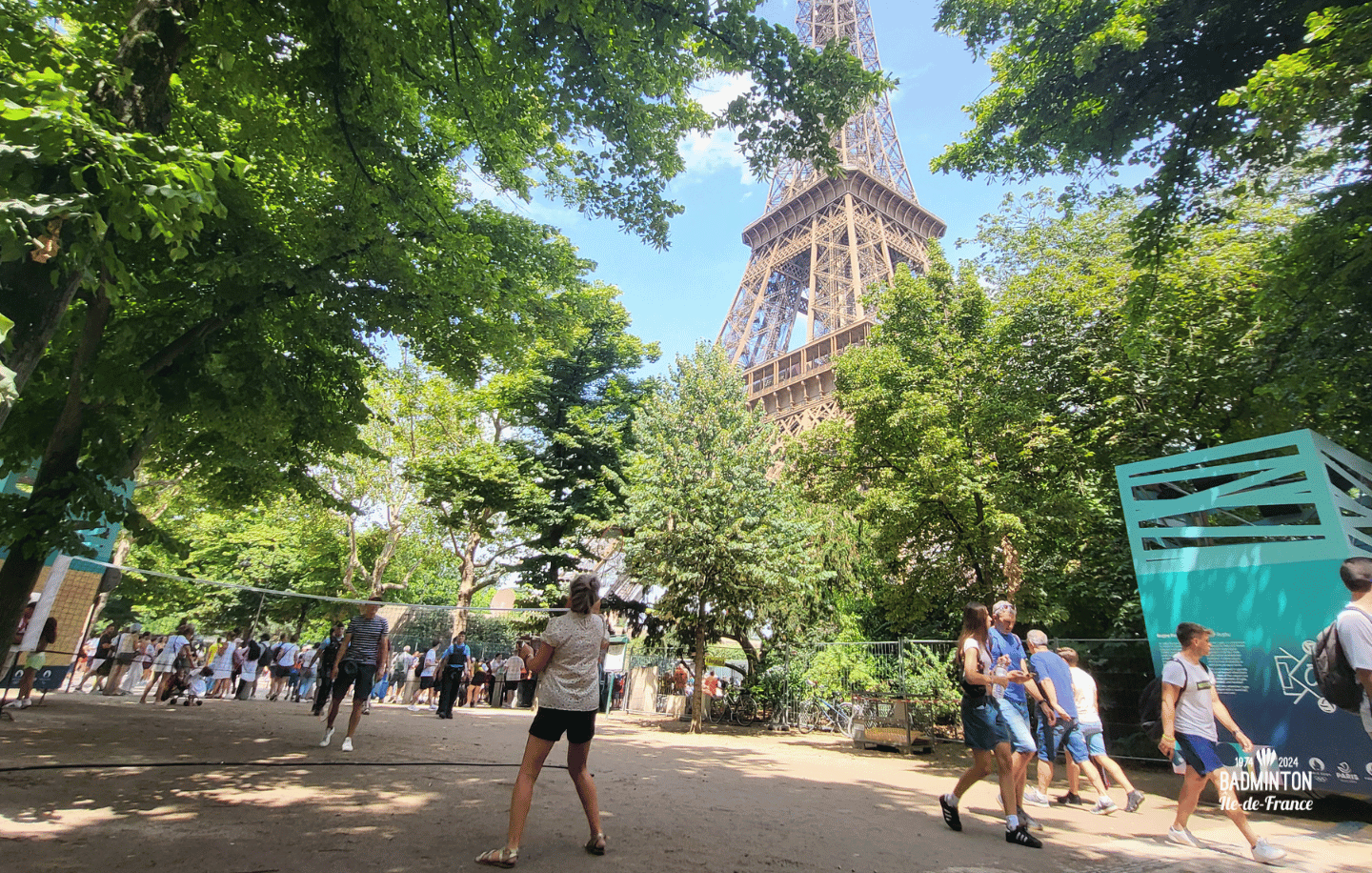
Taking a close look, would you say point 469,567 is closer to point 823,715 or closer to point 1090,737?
point 823,715

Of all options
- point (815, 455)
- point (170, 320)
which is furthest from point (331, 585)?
point (170, 320)

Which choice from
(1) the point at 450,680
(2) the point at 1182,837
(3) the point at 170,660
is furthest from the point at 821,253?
(2) the point at 1182,837

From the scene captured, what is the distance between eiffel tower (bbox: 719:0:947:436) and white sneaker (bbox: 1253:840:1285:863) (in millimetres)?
27601

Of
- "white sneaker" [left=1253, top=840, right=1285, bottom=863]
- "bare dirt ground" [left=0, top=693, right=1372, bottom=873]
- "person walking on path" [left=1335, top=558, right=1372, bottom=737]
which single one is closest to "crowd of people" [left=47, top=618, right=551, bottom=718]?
"bare dirt ground" [left=0, top=693, right=1372, bottom=873]

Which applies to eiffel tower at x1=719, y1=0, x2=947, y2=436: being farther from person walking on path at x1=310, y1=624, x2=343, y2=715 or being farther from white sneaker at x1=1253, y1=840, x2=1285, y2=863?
white sneaker at x1=1253, y1=840, x2=1285, y2=863

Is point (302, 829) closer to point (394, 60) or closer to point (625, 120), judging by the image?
point (394, 60)

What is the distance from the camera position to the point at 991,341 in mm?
14719

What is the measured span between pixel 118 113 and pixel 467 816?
4.96m

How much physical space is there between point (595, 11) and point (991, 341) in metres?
12.4

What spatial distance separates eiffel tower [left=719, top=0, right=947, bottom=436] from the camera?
36.6m

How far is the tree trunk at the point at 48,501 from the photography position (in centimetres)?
571

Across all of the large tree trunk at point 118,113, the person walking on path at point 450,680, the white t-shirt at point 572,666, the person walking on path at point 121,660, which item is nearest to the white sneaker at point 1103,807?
the white t-shirt at point 572,666

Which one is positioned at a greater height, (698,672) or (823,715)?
(698,672)

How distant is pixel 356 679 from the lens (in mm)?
7258
